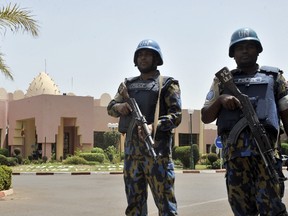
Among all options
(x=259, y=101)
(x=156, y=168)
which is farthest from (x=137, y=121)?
(x=259, y=101)

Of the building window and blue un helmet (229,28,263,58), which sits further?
the building window

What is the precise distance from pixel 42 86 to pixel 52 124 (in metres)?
10.9

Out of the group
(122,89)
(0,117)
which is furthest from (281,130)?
(0,117)

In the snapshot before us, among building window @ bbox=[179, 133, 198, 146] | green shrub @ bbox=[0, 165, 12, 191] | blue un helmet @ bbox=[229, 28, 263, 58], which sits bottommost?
green shrub @ bbox=[0, 165, 12, 191]

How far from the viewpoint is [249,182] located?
10.00 ft

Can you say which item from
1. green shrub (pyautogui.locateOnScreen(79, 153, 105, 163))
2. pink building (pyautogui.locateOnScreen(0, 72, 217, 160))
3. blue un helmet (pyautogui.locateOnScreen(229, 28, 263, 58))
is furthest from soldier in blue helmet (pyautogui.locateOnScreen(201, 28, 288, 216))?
pink building (pyautogui.locateOnScreen(0, 72, 217, 160))

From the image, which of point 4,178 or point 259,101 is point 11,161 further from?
point 259,101

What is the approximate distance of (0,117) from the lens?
34.2m

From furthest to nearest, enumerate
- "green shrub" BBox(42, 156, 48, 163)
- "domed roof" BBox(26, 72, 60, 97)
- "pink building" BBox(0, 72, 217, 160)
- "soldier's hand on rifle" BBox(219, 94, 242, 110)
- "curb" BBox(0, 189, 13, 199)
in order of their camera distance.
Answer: "domed roof" BBox(26, 72, 60, 97)
"pink building" BBox(0, 72, 217, 160)
"green shrub" BBox(42, 156, 48, 163)
"curb" BBox(0, 189, 13, 199)
"soldier's hand on rifle" BBox(219, 94, 242, 110)

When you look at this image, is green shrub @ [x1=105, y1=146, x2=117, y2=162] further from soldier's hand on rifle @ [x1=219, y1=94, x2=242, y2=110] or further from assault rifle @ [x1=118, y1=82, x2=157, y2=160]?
soldier's hand on rifle @ [x1=219, y1=94, x2=242, y2=110]

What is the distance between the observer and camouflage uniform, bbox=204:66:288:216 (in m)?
2.97

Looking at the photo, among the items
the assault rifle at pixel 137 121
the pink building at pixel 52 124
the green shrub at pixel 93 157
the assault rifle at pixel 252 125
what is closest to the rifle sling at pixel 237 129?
the assault rifle at pixel 252 125

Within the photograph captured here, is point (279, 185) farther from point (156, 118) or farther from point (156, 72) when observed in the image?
point (156, 72)

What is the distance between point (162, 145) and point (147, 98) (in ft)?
1.24
